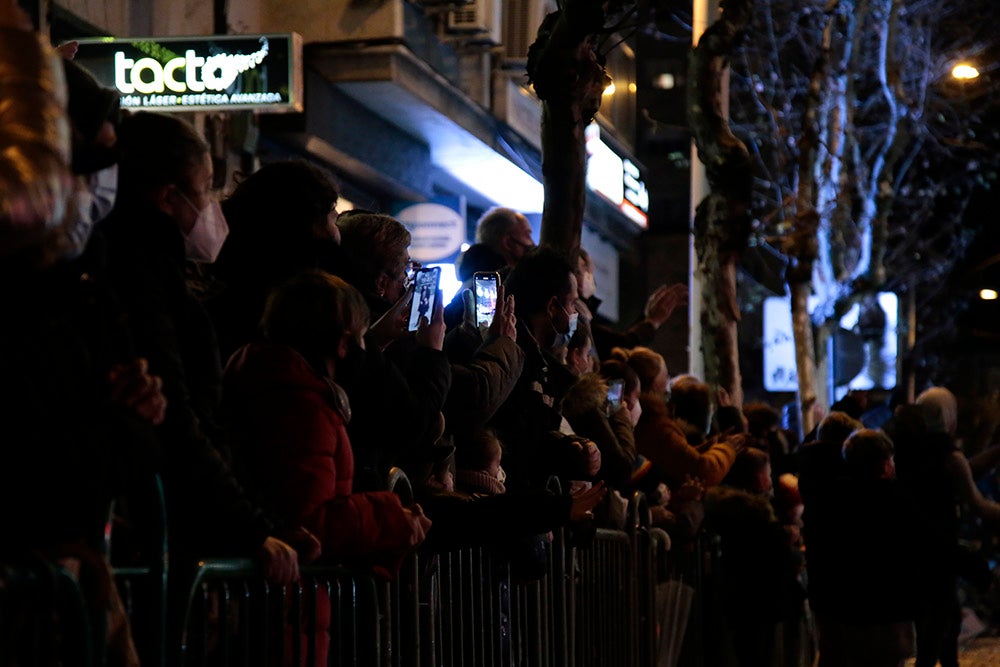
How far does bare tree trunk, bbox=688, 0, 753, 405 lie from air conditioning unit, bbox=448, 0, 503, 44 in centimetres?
333

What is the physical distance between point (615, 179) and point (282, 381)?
22.2 meters

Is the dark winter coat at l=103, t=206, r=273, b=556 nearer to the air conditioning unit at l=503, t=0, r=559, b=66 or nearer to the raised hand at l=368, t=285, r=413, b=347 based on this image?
the raised hand at l=368, t=285, r=413, b=347

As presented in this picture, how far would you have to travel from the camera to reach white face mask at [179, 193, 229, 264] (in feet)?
13.9

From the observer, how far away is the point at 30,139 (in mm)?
2898

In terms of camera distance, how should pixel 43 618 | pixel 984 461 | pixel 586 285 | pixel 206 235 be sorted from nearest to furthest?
pixel 43 618, pixel 206 235, pixel 586 285, pixel 984 461

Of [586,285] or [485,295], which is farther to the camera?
[586,285]

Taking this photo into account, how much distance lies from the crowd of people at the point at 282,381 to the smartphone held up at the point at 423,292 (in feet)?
0.22

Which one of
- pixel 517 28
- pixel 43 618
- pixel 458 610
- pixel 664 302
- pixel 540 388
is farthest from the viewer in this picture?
pixel 517 28

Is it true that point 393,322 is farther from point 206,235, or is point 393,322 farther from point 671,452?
point 671,452

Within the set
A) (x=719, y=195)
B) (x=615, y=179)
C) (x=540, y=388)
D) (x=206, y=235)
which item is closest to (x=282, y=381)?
(x=206, y=235)

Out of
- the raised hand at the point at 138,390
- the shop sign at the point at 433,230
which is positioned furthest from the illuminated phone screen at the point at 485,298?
the shop sign at the point at 433,230

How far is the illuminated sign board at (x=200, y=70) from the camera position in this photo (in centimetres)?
1205

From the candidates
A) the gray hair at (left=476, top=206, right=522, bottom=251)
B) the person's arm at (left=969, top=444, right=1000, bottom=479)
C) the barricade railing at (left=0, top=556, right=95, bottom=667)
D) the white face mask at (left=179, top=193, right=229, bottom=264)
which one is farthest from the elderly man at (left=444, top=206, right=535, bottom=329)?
the person's arm at (left=969, top=444, right=1000, bottom=479)

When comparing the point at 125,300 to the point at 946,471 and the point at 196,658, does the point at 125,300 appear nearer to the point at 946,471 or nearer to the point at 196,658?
the point at 196,658
